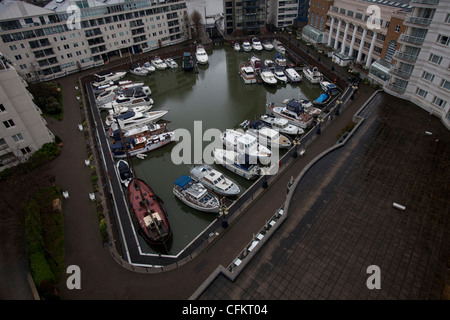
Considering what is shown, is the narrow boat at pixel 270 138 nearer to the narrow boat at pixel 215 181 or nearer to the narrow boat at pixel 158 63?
the narrow boat at pixel 215 181

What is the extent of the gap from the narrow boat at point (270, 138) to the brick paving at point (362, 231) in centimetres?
984

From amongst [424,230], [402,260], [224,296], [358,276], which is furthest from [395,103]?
[224,296]

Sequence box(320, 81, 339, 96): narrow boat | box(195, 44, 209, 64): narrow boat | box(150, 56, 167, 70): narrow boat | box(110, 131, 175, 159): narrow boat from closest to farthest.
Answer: box(110, 131, 175, 159): narrow boat
box(320, 81, 339, 96): narrow boat
box(150, 56, 167, 70): narrow boat
box(195, 44, 209, 64): narrow boat

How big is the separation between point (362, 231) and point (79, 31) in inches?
2688

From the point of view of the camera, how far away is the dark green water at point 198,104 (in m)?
30.4

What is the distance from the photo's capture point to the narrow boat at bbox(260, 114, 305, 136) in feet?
Result: 132

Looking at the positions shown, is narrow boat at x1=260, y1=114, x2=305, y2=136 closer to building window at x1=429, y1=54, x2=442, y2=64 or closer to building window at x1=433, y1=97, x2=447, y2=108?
building window at x1=433, y1=97, x2=447, y2=108

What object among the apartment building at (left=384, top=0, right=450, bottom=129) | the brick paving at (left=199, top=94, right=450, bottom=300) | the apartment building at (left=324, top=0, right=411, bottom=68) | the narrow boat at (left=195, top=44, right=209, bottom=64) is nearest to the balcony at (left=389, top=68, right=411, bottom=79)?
the apartment building at (left=384, top=0, right=450, bottom=129)

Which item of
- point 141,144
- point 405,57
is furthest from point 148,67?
point 405,57

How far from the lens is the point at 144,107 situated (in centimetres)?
4897

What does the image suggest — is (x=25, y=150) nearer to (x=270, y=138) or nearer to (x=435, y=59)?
(x=270, y=138)

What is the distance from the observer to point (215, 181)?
1252 inches

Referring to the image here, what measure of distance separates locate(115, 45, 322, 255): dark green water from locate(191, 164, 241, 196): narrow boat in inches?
97.4

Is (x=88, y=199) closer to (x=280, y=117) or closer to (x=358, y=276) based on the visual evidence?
(x=358, y=276)
